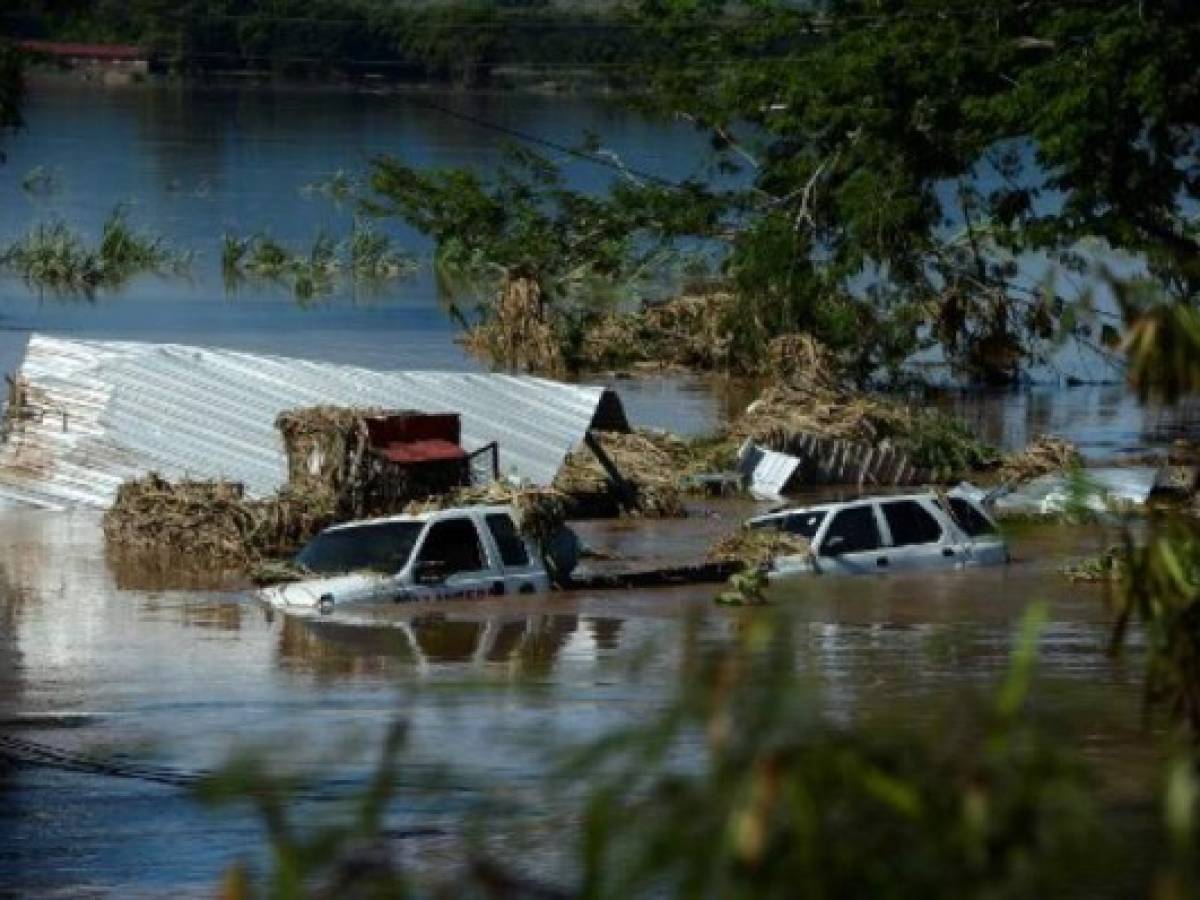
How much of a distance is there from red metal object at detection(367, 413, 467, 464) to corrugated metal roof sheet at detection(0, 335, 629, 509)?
131 centimetres

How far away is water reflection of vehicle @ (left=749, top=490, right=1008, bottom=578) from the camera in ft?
97.0

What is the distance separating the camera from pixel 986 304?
2066 inches

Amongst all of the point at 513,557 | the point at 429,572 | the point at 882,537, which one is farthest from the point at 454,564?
the point at 882,537

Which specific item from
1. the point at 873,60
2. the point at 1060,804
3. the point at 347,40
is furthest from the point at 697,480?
the point at 347,40

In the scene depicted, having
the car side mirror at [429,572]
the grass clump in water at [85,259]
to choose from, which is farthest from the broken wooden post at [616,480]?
the grass clump in water at [85,259]

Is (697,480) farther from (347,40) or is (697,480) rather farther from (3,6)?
(347,40)

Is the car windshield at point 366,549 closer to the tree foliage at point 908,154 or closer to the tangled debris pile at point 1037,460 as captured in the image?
the tree foliage at point 908,154

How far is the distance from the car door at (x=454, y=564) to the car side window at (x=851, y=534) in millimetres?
3670

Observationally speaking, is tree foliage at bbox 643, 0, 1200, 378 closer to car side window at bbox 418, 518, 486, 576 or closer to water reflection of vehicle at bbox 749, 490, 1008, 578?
water reflection of vehicle at bbox 749, 490, 1008, 578

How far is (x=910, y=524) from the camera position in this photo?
1184 inches

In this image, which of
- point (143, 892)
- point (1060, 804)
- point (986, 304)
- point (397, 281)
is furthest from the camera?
point (397, 281)

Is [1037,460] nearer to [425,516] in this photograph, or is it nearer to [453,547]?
[453,547]

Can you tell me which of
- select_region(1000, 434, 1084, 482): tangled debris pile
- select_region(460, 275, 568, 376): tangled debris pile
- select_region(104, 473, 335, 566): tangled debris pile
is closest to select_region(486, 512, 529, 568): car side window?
select_region(104, 473, 335, 566): tangled debris pile

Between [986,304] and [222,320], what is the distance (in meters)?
19.0
